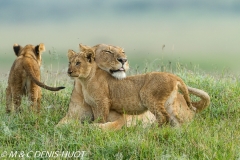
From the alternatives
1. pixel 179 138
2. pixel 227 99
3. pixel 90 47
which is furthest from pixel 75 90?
pixel 227 99

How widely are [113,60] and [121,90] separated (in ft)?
1.27

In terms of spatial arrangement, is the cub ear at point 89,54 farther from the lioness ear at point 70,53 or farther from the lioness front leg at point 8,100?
the lioness front leg at point 8,100

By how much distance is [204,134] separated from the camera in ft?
21.0

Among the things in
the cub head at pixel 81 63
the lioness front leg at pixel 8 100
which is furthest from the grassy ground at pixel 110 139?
the cub head at pixel 81 63

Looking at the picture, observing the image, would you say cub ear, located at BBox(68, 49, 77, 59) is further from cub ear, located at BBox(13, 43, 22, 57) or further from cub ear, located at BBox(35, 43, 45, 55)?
cub ear, located at BBox(13, 43, 22, 57)

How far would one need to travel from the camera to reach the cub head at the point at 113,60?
22.3 feet

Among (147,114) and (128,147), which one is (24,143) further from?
(147,114)

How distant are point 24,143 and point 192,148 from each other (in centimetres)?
183

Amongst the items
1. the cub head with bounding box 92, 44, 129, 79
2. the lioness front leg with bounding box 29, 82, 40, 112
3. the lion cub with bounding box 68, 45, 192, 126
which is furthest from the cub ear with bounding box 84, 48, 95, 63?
the lioness front leg with bounding box 29, 82, 40, 112

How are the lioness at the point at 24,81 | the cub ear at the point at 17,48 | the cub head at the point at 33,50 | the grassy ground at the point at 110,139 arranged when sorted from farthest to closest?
the cub ear at the point at 17,48 → the cub head at the point at 33,50 → the lioness at the point at 24,81 → the grassy ground at the point at 110,139

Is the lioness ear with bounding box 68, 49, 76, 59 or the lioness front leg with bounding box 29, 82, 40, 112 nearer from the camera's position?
the lioness ear with bounding box 68, 49, 76, 59

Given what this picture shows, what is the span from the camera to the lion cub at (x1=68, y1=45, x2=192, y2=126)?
266 inches

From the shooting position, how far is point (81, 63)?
6.78 metres

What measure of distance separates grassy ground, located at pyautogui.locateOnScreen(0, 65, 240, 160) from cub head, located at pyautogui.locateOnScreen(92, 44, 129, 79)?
71 cm
